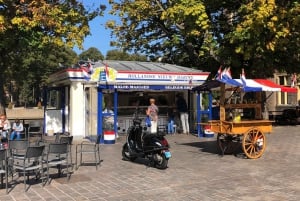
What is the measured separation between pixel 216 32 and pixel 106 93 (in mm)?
9144

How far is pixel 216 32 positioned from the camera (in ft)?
85.3

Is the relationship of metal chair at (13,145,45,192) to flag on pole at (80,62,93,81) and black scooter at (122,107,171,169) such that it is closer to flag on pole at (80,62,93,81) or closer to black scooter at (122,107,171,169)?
black scooter at (122,107,171,169)

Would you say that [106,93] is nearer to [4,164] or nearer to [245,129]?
[245,129]

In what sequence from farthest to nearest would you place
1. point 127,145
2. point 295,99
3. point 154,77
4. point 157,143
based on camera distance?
point 295,99 < point 154,77 < point 127,145 < point 157,143

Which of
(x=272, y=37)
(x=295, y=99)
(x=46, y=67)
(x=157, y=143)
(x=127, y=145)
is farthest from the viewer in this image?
(x=46, y=67)

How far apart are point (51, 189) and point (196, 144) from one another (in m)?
8.94

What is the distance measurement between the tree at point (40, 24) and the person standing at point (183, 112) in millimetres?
5517

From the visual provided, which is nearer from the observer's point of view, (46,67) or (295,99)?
(295,99)

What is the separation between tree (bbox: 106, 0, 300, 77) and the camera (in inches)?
832

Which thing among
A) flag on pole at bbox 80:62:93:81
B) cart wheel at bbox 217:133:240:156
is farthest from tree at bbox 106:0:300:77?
cart wheel at bbox 217:133:240:156

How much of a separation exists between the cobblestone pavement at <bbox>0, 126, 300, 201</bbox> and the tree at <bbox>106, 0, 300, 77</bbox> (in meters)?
9.03

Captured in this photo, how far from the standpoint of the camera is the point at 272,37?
21594 millimetres

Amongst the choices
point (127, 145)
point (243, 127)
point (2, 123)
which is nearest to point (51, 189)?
point (127, 145)

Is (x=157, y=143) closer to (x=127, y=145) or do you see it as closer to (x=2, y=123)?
(x=127, y=145)
